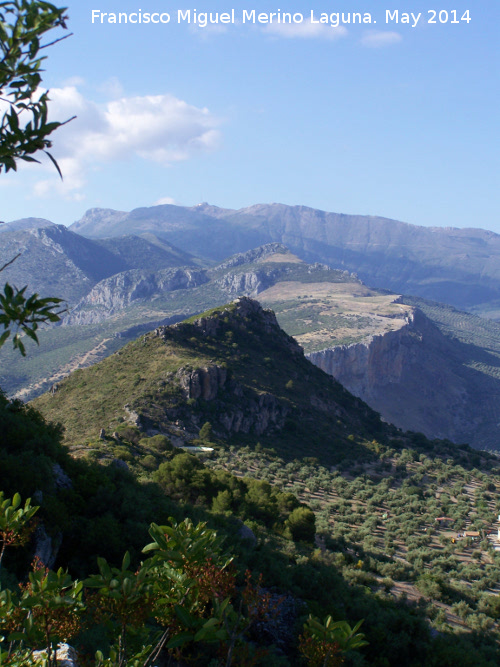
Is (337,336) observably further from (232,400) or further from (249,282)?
(249,282)

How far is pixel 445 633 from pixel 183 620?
546 inches

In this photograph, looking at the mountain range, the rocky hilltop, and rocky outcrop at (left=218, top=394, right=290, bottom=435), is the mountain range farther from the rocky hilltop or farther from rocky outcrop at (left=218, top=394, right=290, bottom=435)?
rocky outcrop at (left=218, top=394, right=290, bottom=435)

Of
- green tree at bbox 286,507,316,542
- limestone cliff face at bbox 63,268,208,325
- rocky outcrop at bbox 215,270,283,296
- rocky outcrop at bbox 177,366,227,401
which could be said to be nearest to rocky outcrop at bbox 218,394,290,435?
rocky outcrop at bbox 177,366,227,401

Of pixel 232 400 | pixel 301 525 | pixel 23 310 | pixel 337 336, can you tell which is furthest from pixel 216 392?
pixel 337 336

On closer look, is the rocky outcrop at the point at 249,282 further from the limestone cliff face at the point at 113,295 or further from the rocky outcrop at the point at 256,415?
the rocky outcrop at the point at 256,415

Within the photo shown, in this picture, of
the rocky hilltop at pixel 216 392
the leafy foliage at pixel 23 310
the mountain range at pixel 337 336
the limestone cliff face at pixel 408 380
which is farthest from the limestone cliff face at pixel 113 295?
the leafy foliage at pixel 23 310

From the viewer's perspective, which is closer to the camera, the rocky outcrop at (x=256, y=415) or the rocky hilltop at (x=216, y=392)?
the rocky hilltop at (x=216, y=392)

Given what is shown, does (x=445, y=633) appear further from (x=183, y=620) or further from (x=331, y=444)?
(x=331, y=444)

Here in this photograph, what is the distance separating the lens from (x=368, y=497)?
34594 mm

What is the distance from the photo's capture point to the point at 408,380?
125 meters

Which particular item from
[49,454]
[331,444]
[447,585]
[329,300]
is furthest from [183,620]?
[329,300]

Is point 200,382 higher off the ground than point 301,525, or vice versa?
point 200,382

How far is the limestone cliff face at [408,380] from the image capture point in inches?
4296

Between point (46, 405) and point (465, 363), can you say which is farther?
point (465, 363)
